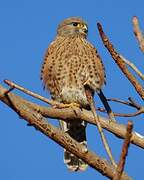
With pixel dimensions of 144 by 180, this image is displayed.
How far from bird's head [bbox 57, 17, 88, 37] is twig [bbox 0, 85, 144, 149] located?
331 centimetres

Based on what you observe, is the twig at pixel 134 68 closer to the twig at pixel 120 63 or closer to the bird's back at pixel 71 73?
the twig at pixel 120 63

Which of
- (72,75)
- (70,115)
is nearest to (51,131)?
(70,115)

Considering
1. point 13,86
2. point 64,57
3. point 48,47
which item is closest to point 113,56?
point 13,86

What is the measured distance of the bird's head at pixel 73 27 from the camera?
706cm

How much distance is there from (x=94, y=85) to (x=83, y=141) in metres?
0.65

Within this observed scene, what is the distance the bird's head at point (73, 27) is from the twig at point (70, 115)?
3312mm

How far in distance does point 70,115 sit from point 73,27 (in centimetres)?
351

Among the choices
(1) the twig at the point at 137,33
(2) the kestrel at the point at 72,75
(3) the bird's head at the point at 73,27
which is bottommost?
(2) the kestrel at the point at 72,75

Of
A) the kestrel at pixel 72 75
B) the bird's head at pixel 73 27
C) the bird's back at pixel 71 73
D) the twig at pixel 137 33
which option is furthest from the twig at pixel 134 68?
the bird's head at pixel 73 27

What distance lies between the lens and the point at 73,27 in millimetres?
7203

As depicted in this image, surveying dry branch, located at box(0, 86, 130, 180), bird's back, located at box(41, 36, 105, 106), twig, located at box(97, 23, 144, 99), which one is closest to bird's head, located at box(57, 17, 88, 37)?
bird's back, located at box(41, 36, 105, 106)

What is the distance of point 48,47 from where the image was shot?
6477 millimetres

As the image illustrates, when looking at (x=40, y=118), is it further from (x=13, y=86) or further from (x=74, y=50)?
(x=74, y=50)

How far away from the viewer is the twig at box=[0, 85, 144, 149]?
9.00 ft
